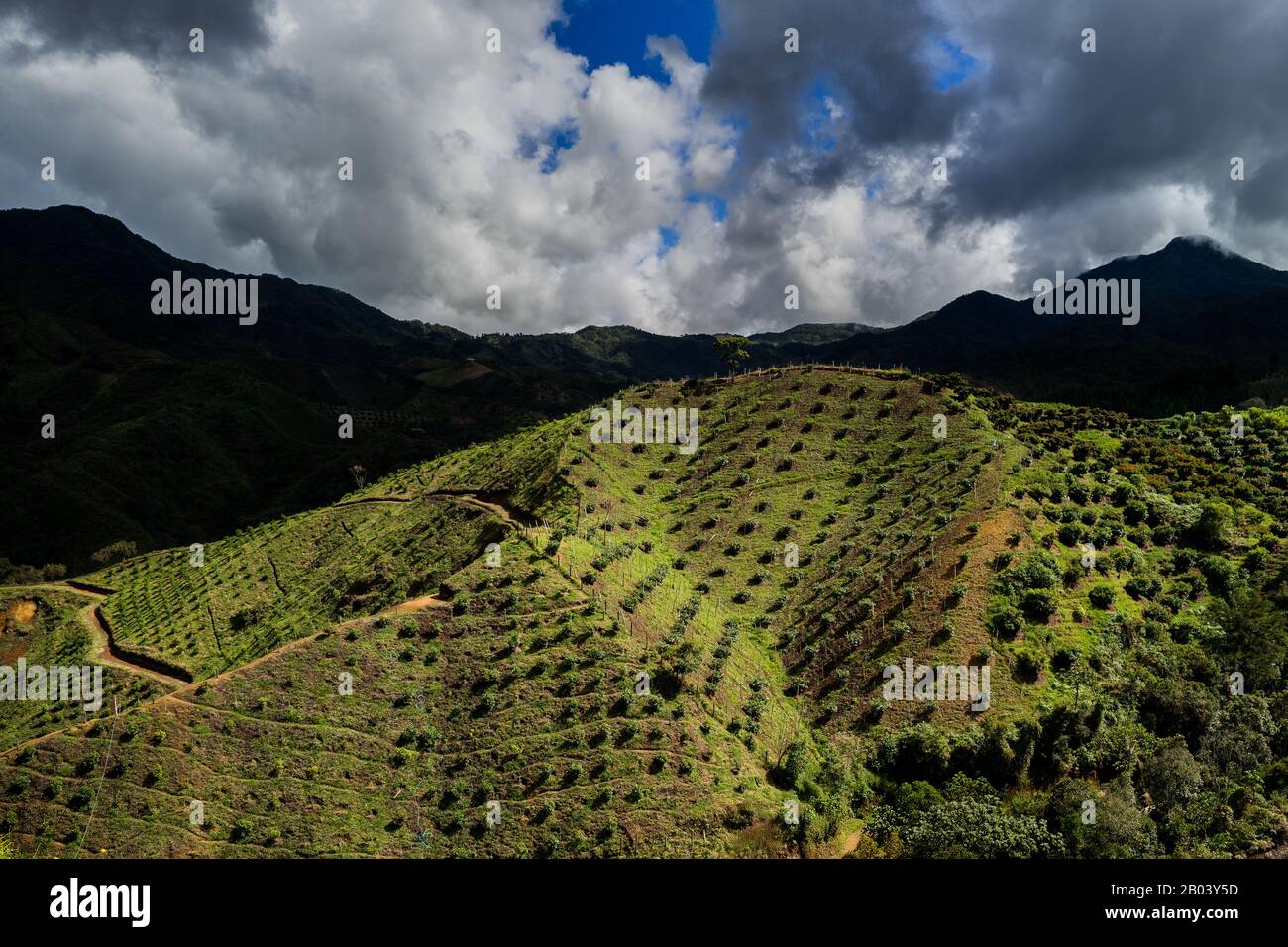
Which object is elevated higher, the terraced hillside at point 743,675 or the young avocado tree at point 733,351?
the young avocado tree at point 733,351

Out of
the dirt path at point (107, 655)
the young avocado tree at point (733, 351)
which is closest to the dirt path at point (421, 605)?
the dirt path at point (107, 655)

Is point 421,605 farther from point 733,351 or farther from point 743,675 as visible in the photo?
point 733,351

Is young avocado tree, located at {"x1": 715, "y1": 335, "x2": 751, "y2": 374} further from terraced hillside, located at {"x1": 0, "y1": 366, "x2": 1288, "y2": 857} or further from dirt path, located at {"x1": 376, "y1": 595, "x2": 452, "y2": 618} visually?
dirt path, located at {"x1": 376, "y1": 595, "x2": 452, "y2": 618}

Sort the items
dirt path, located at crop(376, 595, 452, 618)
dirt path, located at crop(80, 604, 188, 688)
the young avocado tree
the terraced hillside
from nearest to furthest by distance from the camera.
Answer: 1. the terraced hillside
2. dirt path, located at crop(376, 595, 452, 618)
3. dirt path, located at crop(80, 604, 188, 688)
4. the young avocado tree

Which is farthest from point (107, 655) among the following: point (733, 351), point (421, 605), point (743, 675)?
point (733, 351)

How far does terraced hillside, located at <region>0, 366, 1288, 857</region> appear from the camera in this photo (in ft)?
96.3

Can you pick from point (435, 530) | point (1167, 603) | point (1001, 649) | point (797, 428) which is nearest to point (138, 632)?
point (435, 530)

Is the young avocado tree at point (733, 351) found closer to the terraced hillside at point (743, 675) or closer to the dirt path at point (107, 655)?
the terraced hillside at point (743, 675)

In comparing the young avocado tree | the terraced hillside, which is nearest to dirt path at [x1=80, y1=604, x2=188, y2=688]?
the terraced hillside

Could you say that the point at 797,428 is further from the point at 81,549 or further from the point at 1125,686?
the point at 81,549

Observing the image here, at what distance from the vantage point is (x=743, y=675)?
39.4 m

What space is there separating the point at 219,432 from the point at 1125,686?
515ft

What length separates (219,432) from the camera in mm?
141000

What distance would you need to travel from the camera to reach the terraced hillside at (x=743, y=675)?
96.3 feet
